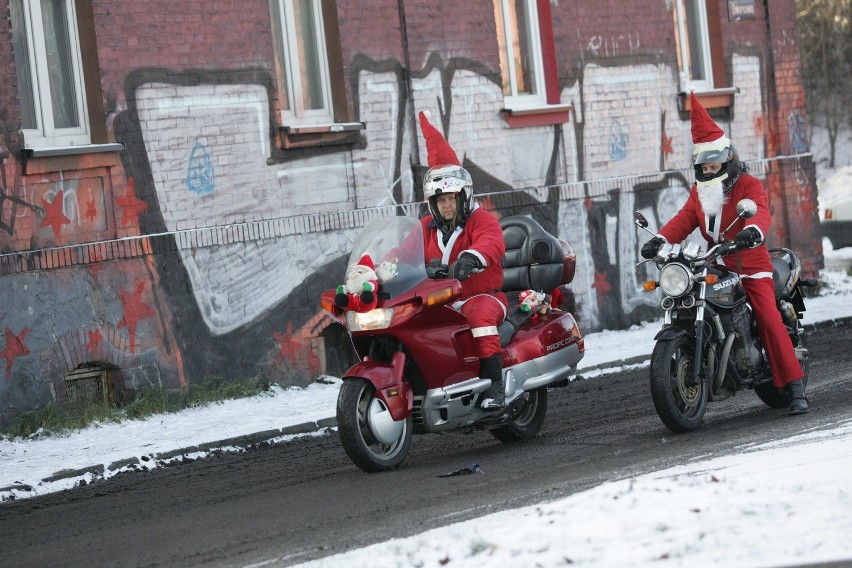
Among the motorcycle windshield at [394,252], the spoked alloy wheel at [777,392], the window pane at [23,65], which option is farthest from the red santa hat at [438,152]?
the window pane at [23,65]

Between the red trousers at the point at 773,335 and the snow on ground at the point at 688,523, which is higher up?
the red trousers at the point at 773,335

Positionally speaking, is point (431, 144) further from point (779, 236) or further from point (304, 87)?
point (779, 236)

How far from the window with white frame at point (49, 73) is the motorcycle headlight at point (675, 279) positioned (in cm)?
642

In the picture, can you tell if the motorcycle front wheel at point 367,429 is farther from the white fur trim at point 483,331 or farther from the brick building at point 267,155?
the brick building at point 267,155

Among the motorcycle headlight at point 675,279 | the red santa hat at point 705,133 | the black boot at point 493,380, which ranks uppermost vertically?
the red santa hat at point 705,133

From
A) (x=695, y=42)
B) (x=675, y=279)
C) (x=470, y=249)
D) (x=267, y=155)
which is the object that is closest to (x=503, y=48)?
(x=695, y=42)

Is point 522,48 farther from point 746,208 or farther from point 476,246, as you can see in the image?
point 476,246

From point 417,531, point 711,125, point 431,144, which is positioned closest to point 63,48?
point 431,144

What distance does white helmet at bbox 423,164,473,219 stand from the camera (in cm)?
1006

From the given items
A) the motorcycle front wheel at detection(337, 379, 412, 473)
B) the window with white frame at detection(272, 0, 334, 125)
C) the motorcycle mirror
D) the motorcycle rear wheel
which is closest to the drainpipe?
the window with white frame at detection(272, 0, 334, 125)

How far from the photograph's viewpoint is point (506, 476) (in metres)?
8.80

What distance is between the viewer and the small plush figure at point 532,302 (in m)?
10.5

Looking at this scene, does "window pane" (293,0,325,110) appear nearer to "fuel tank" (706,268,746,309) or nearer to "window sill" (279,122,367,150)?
"window sill" (279,122,367,150)

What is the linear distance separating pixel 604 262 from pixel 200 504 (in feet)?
35.5
